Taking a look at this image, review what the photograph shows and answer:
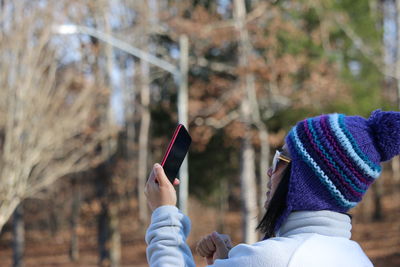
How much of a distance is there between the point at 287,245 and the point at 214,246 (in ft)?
1.67

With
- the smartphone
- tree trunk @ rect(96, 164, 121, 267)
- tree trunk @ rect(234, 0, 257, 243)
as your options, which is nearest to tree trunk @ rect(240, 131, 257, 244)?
tree trunk @ rect(234, 0, 257, 243)

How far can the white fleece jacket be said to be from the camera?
183 cm

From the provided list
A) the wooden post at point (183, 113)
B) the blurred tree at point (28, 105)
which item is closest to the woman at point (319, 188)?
the wooden post at point (183, 113)

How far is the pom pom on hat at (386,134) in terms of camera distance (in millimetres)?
2074

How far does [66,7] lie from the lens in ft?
50.0

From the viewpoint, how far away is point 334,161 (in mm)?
1997

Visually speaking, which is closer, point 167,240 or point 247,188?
point 167,240

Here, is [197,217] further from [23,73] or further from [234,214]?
[23,73]

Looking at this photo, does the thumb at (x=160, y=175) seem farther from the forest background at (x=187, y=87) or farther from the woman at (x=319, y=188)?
the forest background at (x=187, y=87)

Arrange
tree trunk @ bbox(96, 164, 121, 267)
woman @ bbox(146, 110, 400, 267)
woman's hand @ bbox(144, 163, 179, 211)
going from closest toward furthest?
woman @ bbox(146, 110, 400, 267) → woman's hand @ bbox(144, 163, 179, 211) → tree trunk @ bbox(96, 164, 121, 267)

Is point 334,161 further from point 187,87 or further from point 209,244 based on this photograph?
point 187,87

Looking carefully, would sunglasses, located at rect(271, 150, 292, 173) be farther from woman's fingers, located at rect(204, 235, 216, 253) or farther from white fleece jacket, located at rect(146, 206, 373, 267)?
woman's fingers, located at rect(204, 235, 216, 253)

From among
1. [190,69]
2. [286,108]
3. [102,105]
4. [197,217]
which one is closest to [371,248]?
[286,108]

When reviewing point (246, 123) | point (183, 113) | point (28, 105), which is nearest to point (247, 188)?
point (246, 123)
